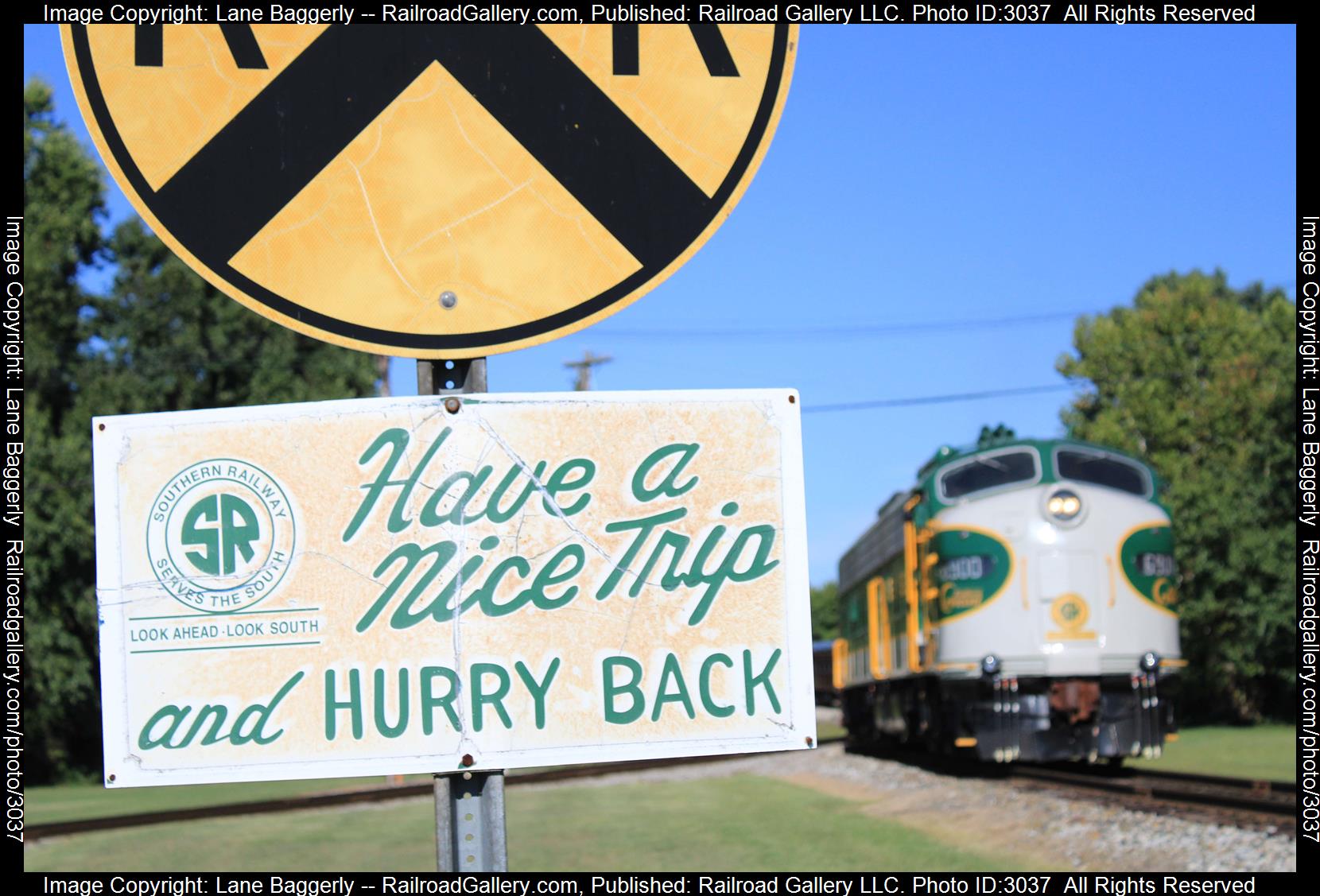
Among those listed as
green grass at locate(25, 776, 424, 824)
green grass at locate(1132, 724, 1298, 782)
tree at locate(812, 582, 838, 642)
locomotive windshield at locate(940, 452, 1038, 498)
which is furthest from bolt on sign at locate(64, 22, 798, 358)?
tree at locate(812, 582, 838, 642)

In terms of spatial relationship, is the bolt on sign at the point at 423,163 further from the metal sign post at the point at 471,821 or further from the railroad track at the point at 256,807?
the railroad track at the point at 256,807

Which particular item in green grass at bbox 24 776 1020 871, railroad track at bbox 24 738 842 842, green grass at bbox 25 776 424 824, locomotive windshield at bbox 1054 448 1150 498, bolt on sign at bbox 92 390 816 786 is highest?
locomotive windshield at bbox 1054 448 1150 498

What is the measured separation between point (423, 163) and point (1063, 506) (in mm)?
18211

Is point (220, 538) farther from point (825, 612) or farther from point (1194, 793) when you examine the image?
point (825, 612)

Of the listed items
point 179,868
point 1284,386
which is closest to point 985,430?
point 179,868

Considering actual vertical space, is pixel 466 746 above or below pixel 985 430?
below

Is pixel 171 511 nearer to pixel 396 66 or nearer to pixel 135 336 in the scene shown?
pixel 396 66

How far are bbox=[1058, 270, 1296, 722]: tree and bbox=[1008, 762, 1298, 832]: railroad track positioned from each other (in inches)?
796

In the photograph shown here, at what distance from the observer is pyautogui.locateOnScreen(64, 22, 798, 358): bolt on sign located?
1.75 meters

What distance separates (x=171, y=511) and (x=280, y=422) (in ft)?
0.58

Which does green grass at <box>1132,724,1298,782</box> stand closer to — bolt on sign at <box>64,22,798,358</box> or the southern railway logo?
bolt on sign at <box>64,22,798,358</box>

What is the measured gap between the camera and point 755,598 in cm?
179

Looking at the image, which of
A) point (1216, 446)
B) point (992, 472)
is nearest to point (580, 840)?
point (992, 472)

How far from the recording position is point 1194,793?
575 inches
